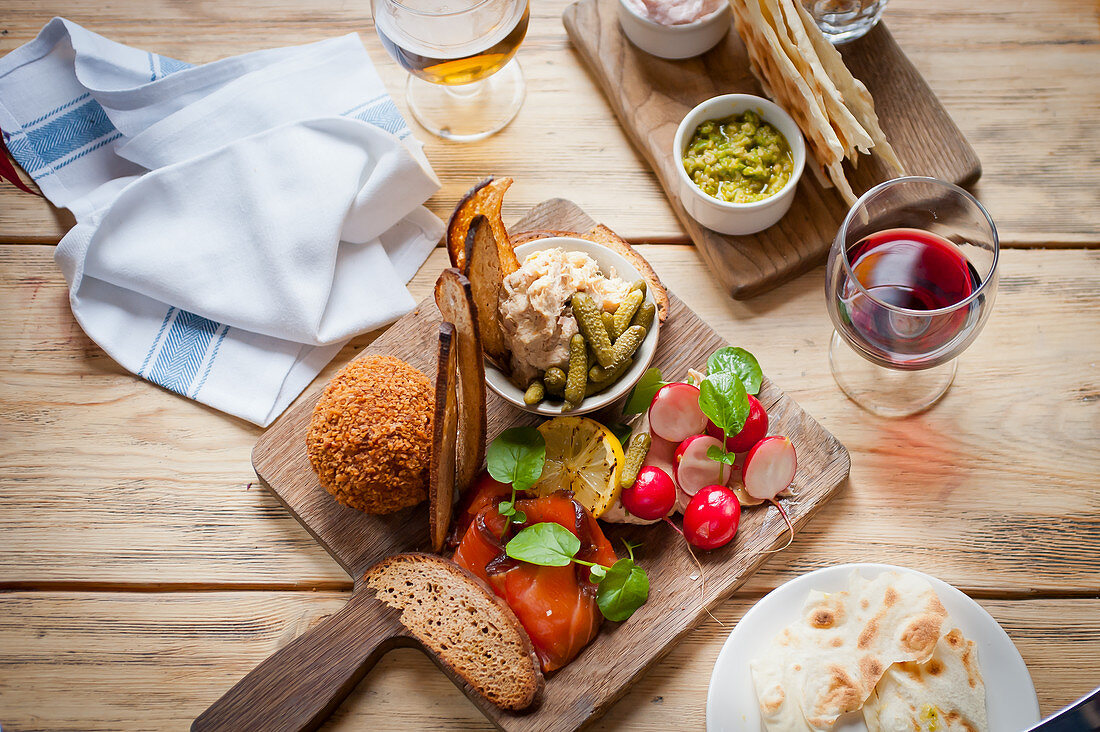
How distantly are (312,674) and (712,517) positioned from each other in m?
0.93

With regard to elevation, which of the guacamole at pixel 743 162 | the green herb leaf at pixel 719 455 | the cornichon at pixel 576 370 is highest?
the guacamole at pixel 743 162

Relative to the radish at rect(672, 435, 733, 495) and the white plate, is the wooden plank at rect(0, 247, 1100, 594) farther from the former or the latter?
the radish at rect(672, 435, 733, 495)

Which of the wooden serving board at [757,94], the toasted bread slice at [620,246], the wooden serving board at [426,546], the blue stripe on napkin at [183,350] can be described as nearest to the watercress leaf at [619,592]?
the wooden serving board at [426,546]

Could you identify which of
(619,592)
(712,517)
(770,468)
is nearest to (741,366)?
(770,468)

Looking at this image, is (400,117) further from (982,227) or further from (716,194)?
(982,227)

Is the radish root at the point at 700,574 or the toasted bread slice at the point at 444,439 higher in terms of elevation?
the toasted bread slice at the point at 444,439

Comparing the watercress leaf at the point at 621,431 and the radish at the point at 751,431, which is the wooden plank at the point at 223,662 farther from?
the watercress leaf at the point at 621,431

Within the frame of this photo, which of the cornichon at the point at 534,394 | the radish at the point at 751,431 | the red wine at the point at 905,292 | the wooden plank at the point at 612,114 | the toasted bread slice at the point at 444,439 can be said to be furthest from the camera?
the wooden plank at the point at 612,114

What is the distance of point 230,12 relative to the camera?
251 centimetres

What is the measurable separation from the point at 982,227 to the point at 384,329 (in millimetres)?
1456

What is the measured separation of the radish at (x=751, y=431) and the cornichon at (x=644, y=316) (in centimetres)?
28

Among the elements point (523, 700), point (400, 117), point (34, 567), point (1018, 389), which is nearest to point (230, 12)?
point (400, 117)

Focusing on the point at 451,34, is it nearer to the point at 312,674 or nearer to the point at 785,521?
the point at 785,521

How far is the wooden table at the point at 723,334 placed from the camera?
75.6 inches
